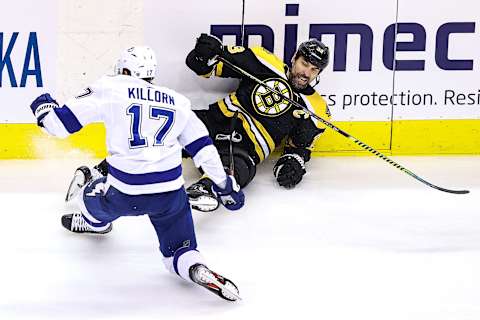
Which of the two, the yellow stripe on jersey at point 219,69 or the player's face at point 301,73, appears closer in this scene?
the player's face at point 301,73

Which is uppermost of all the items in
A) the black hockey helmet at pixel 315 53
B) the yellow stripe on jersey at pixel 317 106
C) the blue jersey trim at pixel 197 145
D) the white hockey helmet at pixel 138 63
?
the white hockey helmet at pixel 138 63

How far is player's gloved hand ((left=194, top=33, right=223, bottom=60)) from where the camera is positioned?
3.92 m

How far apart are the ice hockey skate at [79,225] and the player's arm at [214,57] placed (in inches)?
36.2

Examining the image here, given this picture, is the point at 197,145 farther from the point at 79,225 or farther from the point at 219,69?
the point at 219,69

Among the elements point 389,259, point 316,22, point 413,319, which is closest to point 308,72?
point 316,22

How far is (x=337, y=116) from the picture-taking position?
14.4 ft

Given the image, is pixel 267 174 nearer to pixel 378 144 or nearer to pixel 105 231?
pixel 378 144

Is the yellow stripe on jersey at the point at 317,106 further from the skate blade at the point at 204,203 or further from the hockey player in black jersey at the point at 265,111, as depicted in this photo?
the skate blade at the point at 204,203

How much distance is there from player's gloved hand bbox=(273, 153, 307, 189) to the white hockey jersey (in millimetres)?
1017

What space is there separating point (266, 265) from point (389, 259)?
18.2 inches

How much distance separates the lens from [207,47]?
12.8 feet

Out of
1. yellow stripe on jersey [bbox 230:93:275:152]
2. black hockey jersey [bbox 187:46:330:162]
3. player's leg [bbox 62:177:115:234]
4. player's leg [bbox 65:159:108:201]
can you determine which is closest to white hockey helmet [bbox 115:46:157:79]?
player's leg [bbox 62:177:115:234]

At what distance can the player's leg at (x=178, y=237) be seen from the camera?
117 inches

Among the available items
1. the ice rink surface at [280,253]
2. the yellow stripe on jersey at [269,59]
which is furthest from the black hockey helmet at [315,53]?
the ice rink surface at [280,253]
